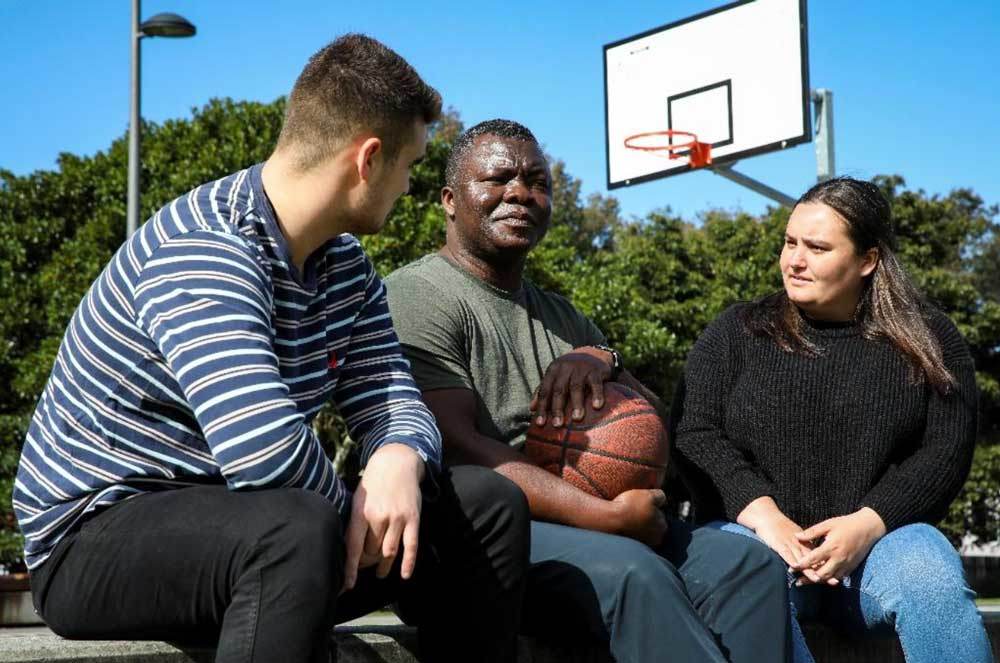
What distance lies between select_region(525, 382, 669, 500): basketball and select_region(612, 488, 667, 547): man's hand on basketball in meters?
0.04

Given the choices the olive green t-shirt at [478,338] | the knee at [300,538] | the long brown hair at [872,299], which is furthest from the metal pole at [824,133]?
the knee at [300,538]

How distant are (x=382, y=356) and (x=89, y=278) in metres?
16.0

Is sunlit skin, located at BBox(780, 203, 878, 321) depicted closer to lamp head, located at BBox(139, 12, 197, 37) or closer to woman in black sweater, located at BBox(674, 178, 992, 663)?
woman in black sweater, located at BBox(674, 178, 992, 663)

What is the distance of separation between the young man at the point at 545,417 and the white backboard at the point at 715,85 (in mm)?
7408

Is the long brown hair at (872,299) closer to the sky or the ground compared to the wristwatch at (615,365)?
closer to the sky

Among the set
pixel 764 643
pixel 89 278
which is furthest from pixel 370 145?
pixel 89 278

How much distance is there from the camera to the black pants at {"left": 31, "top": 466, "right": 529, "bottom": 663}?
2.29m

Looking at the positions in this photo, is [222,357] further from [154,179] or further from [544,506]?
[154,179]

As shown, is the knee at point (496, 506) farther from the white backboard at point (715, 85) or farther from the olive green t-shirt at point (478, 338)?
the white backboard at point (715, 85)

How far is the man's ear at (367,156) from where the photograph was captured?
2.73 metres

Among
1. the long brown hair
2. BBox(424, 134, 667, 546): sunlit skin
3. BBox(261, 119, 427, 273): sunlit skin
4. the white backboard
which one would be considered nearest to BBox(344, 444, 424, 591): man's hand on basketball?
BBox(261, 119, 427, 273): sunlit skin

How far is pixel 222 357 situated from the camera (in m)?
2.41

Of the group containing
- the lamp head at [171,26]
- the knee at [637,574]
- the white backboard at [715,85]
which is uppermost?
the lamp head at [171,26]

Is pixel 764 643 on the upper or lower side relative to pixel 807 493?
lower
